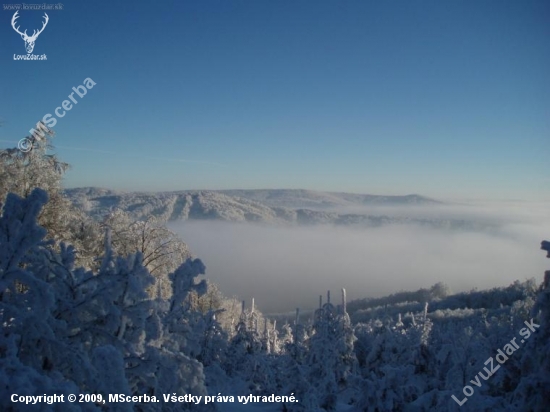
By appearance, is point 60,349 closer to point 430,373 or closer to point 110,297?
point 110,297

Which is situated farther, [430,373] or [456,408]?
[430,373]

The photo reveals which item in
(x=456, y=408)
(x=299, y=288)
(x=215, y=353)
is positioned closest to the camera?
(x=456, y=408)

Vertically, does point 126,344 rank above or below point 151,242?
above

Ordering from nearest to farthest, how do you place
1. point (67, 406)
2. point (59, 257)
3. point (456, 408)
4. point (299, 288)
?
point (67, 406), point (59, 257), point (456, 408), point (299, 288)

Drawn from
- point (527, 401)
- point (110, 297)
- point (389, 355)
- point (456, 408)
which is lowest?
point (389, 355)

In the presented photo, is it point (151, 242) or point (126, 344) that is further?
point (151, 242)

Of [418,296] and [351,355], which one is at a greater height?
[351,355]

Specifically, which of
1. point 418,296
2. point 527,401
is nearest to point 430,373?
point 527,401

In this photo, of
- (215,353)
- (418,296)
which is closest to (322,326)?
(215,353)

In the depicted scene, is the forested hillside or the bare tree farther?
the bare tree

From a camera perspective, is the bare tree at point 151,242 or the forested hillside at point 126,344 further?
the bare tree at point 151,242
